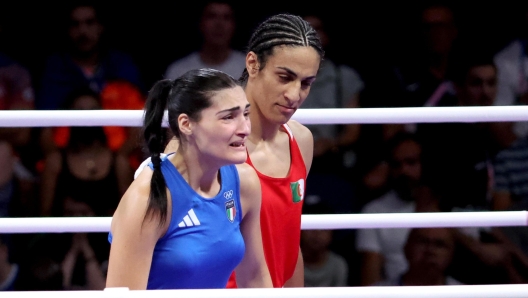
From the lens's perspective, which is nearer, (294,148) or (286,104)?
(286,104)

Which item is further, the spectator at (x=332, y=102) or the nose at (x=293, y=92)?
the spectator at (x=332, y=102)

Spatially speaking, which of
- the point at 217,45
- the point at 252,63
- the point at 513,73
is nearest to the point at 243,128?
the point at 252,63

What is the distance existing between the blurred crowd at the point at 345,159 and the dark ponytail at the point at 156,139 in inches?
68.6

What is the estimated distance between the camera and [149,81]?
396cm

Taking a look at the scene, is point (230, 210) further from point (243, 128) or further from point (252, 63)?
point (252, 63)

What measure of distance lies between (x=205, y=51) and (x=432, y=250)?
4.36 feet

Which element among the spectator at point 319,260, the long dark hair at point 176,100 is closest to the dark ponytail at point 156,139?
the long dark hair at point 176,100

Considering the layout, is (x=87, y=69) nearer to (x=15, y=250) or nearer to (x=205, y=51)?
(x=205, y=51)

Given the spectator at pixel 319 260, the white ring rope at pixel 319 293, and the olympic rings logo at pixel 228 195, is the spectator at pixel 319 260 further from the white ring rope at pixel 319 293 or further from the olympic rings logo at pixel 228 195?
the white ring rope at pixel 319 293

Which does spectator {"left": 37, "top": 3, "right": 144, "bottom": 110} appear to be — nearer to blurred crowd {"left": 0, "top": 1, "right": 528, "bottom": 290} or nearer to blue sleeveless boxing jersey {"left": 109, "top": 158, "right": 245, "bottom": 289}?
blurred crowd {"left": 0, "top": 1, "right": 528, "bottom": 290}

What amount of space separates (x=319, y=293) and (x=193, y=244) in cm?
40

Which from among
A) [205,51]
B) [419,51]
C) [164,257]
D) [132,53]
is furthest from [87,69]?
[164,257]

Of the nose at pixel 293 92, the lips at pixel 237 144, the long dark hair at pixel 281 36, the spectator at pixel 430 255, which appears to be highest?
the long dark hair at pixel 281 36

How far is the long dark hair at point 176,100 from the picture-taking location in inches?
73.7
